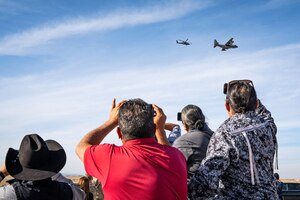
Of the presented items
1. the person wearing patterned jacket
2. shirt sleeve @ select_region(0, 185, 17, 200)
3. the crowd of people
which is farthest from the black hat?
the person wearing patterned jacket

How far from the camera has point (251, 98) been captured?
11.1 ft

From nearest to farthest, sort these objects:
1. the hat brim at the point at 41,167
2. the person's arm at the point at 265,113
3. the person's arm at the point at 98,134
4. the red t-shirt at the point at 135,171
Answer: the red t-shirt at the point at 135,171, the person's arm at the point at 98,134, the hat brim at the point at 41,167, the person's arm at the point at 265,113

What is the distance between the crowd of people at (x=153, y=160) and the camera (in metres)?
2.89

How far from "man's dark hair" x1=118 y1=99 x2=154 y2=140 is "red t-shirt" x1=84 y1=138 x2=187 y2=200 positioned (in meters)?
0.06

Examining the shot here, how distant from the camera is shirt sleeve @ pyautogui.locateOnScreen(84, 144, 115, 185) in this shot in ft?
9.48

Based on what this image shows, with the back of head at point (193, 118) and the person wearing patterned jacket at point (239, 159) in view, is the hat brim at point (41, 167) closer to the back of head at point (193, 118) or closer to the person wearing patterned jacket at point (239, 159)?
the person wearing patterned jacket at point (239, 159)

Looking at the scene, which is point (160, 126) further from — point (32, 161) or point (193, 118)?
point (193, 118)

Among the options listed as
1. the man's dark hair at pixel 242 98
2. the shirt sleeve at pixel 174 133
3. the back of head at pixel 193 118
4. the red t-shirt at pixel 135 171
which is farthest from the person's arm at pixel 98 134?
the shirt sleeve at pixel 174 133

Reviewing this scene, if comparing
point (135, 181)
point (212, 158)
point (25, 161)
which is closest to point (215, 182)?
point (212, 158)

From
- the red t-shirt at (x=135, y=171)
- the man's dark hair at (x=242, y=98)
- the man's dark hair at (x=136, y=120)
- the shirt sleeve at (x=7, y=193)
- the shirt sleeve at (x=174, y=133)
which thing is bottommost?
the shirt sleeve at (x=7, y=193)

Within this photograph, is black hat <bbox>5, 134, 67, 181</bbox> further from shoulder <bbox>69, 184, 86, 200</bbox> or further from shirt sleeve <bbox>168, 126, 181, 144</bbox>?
shirt sleeve <bbox>168, 126, 181, 144</bbox>

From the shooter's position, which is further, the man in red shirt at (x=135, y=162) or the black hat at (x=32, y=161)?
the black hat at (x=32, y=161)

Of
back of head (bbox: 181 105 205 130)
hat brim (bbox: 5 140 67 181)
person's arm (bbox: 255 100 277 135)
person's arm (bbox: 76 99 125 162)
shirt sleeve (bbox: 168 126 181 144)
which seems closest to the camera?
person's arm (bbox: 76 99 125 162)

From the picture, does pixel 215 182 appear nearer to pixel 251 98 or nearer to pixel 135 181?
pixel 135 181
